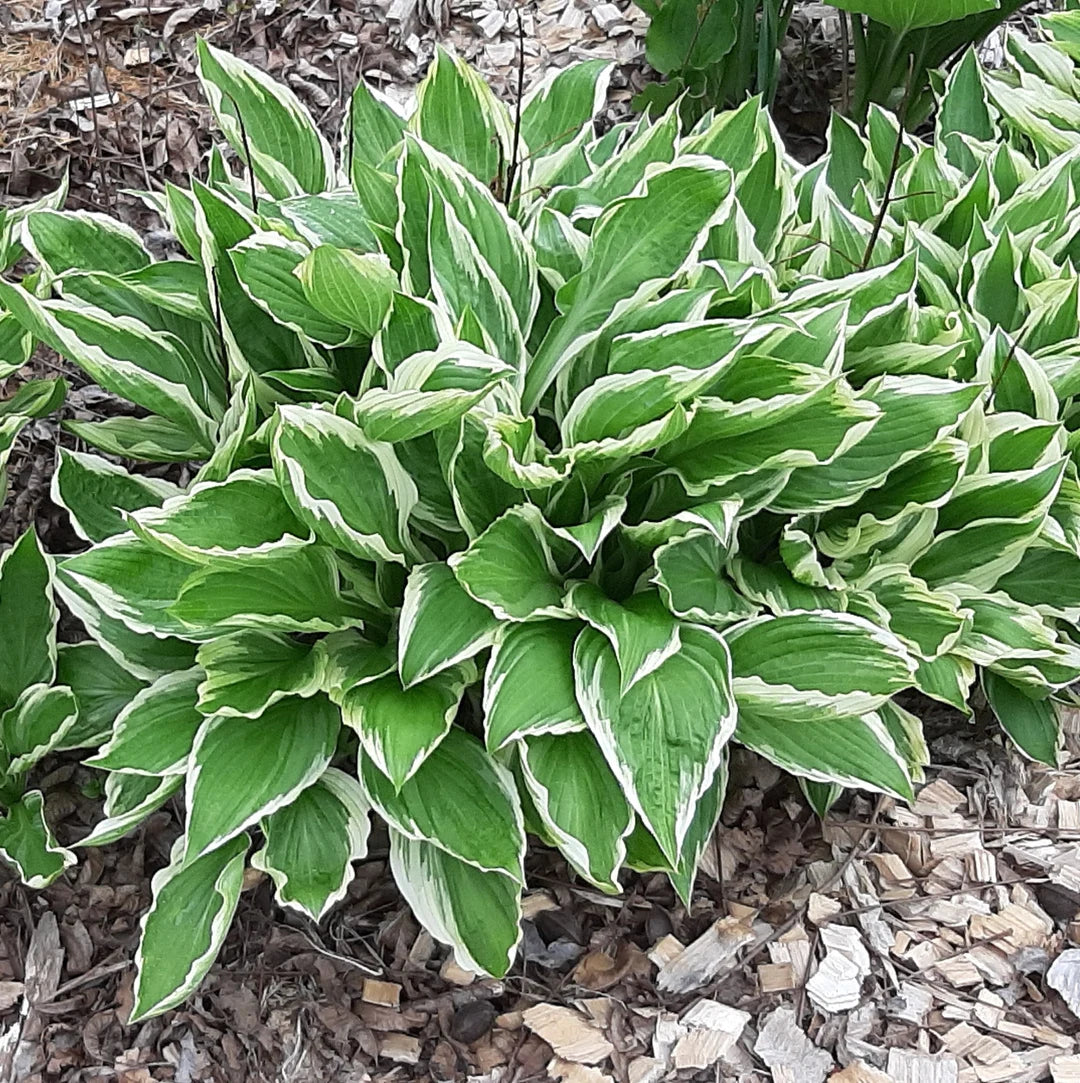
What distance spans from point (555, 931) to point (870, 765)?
0.44m

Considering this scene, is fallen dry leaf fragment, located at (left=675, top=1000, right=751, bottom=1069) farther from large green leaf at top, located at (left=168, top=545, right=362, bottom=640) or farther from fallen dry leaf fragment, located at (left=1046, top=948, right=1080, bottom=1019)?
large green leaf at top, located at (left=168, top=545, right=362, bottom=640)

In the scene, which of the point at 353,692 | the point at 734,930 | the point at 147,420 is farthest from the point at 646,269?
the point at 734,930

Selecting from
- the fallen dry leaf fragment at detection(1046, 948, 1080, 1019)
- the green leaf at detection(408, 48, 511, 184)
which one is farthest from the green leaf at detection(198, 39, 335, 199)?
the fallen dry leaf fragment at detection(1046, 948, 1080, 1019)

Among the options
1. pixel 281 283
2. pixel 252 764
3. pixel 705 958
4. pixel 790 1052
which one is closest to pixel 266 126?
pixel 281 283

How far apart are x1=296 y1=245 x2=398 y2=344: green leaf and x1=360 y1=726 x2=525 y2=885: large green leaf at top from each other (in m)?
0.44

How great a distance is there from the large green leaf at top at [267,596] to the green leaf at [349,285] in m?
0.24

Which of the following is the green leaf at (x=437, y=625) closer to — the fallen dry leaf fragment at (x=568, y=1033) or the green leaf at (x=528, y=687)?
the green leaf at (x=528, y=687)

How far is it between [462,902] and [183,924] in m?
0.29

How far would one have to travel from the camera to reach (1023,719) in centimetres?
144

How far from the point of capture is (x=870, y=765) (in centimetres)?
119

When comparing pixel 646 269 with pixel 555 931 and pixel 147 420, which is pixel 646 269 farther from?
pixel 555 931

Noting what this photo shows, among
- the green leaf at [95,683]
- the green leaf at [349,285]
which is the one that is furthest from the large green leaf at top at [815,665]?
the green leaf at [95,683]

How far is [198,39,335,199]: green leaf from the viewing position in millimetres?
1407

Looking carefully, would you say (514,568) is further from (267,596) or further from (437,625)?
(267,596)
